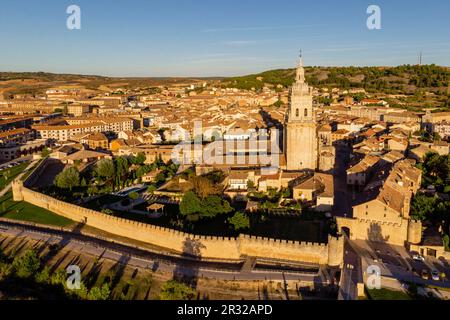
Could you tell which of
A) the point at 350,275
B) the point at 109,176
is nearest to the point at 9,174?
the point at 109,176

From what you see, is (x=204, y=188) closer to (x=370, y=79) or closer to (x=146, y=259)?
(x=146, y=259)

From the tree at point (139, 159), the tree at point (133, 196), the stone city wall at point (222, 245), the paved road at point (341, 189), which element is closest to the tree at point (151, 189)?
the tree at point (133, 196)

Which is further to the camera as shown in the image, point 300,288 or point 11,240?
point 11,240

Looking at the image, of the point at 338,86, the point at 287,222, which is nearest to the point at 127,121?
the point at 287,222

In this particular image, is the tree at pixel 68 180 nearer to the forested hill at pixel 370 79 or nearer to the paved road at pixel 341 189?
the paved road at pixel 341 189

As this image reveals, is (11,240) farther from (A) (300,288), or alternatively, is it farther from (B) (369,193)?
(B) (369,193)
